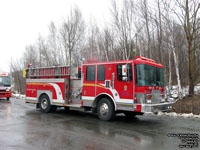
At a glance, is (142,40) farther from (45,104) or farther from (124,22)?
(45,104)

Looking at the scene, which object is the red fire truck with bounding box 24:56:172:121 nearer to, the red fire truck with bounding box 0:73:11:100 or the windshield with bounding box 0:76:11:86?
the red fire truck with bounding box 0:73:11:100

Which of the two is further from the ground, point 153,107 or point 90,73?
point 90,73

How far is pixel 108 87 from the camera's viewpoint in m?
8.77

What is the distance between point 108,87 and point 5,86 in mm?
14375

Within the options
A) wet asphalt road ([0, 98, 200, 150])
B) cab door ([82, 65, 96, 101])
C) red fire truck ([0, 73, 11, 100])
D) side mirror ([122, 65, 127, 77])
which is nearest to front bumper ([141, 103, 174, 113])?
wet asphalt road ([0, 98, 200, 150])

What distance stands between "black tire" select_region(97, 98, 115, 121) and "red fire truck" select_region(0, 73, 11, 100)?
13.7 meters

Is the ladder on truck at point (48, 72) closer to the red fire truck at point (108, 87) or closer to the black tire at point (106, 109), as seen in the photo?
the red fire truck at point (108, 87)

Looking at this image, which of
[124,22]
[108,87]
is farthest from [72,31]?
[108,87]

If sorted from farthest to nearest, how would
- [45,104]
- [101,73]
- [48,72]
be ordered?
[45,104] → [48,72] → [101,73]

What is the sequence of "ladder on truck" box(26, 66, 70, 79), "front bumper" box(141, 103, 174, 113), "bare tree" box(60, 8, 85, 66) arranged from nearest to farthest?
"front bumper" box(141, 103, 174, 113) → "ladder on truck" box(26, 66, 70, 79) → "bare tree" box(60, 8, 85, 66)

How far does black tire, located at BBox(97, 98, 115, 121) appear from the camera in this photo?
28.2 ft

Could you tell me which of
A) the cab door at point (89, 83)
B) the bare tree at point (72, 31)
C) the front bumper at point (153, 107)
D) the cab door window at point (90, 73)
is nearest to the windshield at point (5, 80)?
the bare tree at point (72, 31)

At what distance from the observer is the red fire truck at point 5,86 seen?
19248 mm

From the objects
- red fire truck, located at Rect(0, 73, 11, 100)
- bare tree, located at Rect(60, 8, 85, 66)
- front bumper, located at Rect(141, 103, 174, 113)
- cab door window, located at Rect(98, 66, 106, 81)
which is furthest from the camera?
bare tree, located at Rect(60, 8, 85, 66)
